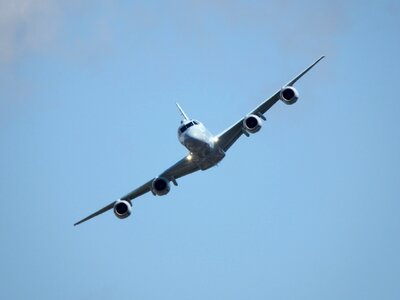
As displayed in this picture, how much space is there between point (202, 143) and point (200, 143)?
0.17 m

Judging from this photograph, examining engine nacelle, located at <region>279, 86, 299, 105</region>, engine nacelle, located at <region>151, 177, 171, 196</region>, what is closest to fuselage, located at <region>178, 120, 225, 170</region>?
engine nacelle, located at <region>151, 177, 171, 196</region>

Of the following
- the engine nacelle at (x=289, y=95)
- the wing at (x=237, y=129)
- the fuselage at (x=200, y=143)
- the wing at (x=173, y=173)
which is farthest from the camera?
the wing at (x=173, y=173)

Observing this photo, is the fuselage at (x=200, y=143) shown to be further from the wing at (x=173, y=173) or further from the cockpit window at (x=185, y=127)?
the wing at (x=173, y=173)

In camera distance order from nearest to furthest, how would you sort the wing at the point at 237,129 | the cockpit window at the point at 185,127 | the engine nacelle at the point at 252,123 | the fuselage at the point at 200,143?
the fuselage at the point at 200,143 < the cockpit window at the point at 185,127 < the engine nacelle at the point at 252,123 < the wing at the point at 237,129

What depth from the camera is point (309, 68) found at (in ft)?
281

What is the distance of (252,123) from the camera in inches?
3472

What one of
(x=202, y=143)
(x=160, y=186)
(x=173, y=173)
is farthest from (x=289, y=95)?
(x=160, y=186)

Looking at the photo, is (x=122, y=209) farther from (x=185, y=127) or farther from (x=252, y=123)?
(x=252, y=123)

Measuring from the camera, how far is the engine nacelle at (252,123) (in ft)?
288

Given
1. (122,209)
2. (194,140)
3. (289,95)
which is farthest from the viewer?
(122,209)

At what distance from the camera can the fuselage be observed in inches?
3396

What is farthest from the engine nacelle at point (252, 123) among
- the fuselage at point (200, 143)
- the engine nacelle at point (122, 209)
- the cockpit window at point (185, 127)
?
the engine nacelle at point (122, 209)

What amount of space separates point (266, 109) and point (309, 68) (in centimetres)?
622

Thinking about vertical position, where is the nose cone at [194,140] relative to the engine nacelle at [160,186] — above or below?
below
